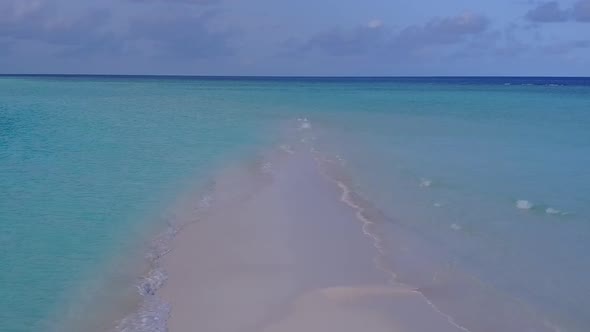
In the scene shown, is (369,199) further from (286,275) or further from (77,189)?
(77,189)

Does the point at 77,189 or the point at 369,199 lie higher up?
the point at 369,199

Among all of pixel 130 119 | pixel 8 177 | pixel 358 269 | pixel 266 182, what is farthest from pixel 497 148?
pixel 130 119

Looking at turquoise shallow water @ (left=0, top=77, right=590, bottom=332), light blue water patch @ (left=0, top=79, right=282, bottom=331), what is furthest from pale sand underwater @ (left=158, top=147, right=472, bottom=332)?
light blue water patch @ (left=0, top=79, right=282, bottom=331)

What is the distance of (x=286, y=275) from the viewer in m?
8.67

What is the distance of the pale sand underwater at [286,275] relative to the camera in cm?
714

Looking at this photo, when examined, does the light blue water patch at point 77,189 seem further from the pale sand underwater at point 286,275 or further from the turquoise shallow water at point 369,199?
the pale sand underwater at point 286,275

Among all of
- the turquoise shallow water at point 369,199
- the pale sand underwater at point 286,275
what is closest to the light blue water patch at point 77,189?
the turquoise shallow water at point 369,199

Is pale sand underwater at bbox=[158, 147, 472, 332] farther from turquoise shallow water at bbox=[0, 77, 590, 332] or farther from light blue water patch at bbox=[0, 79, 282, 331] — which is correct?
light blue water patch at bbox=[0, 79, 282, 331]

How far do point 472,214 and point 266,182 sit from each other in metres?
5.77

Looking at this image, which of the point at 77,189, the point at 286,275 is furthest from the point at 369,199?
the point at 77,189

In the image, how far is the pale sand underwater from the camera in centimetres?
714

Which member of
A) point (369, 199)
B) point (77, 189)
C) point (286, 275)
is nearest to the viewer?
point (286, 275)

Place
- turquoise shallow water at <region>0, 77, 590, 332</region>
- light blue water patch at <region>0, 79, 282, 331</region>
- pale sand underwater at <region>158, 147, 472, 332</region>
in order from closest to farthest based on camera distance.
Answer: pale sand underwater at <region>158, 147, 472, 332</region>
turquoise shallow water at <region>0, 77, 590, 332</region>
light blue water patch at <region>0, 79, 282, 331</region>

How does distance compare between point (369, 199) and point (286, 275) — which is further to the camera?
point (369, 199)
